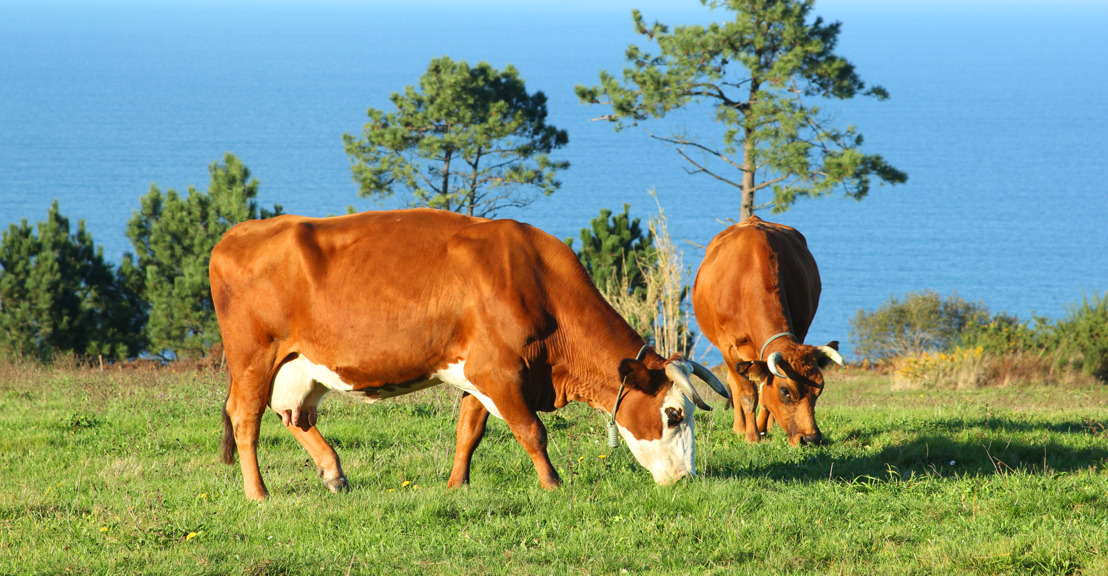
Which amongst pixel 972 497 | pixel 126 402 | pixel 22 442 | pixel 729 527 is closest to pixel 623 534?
pixel 729 527

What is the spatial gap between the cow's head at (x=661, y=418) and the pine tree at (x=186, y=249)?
24.6 meters

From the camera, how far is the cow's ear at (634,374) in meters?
6.59

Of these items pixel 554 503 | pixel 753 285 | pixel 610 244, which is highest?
pixel 610 244

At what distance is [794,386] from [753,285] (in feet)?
4.25

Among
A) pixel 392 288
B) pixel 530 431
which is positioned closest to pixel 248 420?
pixel 392 288

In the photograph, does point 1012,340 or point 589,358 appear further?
point 1012,340

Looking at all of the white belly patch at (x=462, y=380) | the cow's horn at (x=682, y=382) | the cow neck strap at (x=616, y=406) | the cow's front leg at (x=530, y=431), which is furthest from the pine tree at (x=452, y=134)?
the cow's horn at (x=682, y=382)

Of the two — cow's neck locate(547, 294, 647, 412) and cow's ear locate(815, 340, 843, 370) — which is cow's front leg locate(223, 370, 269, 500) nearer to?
cow's neck locate(547, 294, 647, 412)

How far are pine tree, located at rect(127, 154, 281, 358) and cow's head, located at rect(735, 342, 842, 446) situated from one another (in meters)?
23.6

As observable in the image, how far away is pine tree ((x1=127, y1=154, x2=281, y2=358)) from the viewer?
30266 millimetres

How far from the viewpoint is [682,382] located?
21.4 feet

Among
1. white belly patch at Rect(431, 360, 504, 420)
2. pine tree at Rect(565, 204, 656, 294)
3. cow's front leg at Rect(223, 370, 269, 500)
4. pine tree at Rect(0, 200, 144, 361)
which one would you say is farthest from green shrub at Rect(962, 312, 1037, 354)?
pine tree at Rect(0, 200, 144, 361)

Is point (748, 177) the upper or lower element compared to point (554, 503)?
upper

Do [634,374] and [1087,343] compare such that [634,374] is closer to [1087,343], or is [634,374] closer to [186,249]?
[1087,343]
